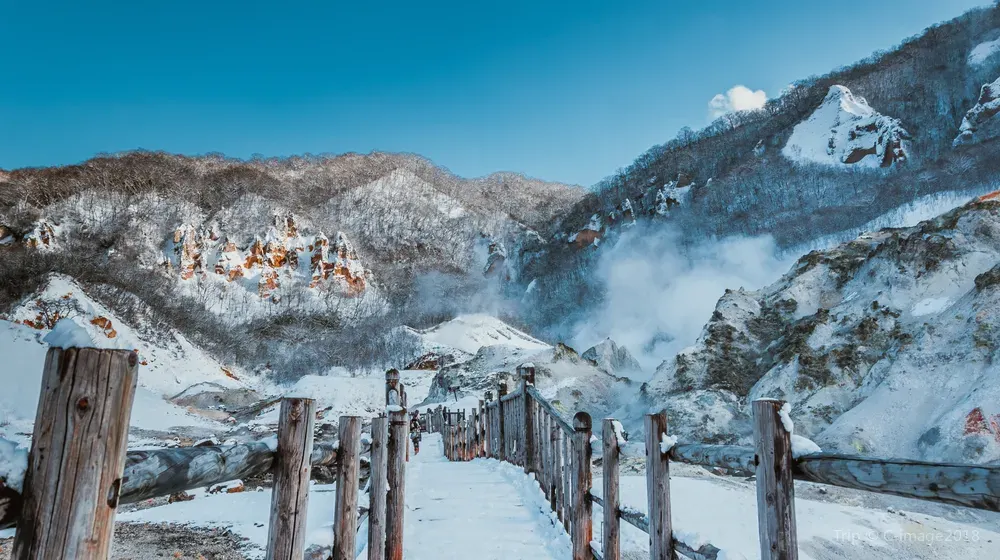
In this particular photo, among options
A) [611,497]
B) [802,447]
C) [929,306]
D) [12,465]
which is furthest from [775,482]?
[929,306]

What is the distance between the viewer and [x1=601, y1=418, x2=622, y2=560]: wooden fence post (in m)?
3.07

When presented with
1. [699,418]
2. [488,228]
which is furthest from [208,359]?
[488,228]

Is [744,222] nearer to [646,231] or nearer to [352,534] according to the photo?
[646,231]

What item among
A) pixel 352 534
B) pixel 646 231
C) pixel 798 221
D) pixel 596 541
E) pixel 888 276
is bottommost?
pixel 596 541

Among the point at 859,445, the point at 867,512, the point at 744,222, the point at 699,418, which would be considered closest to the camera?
the point at 867,512

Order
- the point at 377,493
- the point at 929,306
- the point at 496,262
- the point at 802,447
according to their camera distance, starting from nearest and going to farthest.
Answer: the point at 802,447, the point at 377,493, the point at 929,306, the point at 496,262

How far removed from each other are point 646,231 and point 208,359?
4378 cm

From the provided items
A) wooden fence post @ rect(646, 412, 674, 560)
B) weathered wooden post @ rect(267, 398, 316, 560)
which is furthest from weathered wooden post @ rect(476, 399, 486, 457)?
weathered wooden post @ rect(267, 398, 316, 560)

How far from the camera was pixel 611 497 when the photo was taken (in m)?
3.13

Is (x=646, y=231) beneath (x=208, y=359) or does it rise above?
above

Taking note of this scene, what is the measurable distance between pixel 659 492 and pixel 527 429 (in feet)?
12.2

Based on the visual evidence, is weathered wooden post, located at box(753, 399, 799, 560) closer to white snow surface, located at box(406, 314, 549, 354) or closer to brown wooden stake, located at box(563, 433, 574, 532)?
brown wooden stake, located at box(563, 433, 574, 532)

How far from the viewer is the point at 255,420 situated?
23.8 meters

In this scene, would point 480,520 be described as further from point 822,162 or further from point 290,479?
point 822,162
